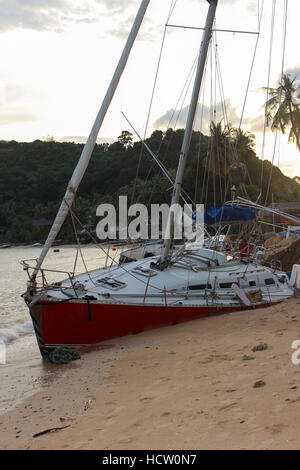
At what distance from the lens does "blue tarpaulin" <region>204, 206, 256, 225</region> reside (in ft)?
48.9

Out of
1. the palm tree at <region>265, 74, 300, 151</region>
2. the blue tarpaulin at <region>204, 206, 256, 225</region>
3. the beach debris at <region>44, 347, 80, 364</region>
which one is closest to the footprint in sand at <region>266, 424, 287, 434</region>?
the beach debris at <region>44, 347, 80, 364</region>

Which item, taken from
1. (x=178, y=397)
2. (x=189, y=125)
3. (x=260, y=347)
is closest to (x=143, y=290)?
(x=260, y=347)

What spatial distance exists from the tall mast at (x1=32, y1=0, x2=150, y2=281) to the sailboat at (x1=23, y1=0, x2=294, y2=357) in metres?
0.02

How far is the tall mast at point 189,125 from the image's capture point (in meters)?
13.8

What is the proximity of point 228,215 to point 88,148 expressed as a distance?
621 centimetres

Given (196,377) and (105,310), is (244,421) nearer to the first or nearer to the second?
(196,377)

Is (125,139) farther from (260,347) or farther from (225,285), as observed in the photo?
(260,347)

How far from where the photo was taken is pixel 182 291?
12.9 m

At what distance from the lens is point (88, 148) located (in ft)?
35.3

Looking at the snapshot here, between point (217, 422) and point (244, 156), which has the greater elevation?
point (244, 156)

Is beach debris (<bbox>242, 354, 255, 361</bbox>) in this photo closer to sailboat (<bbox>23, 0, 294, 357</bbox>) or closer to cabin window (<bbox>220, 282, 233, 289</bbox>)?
sailboat (<bbox>23, 0, 294, 357</bbox>)

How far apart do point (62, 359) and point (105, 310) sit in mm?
1611

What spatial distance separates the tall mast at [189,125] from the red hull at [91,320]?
223 centimetres

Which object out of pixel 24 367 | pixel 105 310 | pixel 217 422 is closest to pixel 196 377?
pixel 217 422
